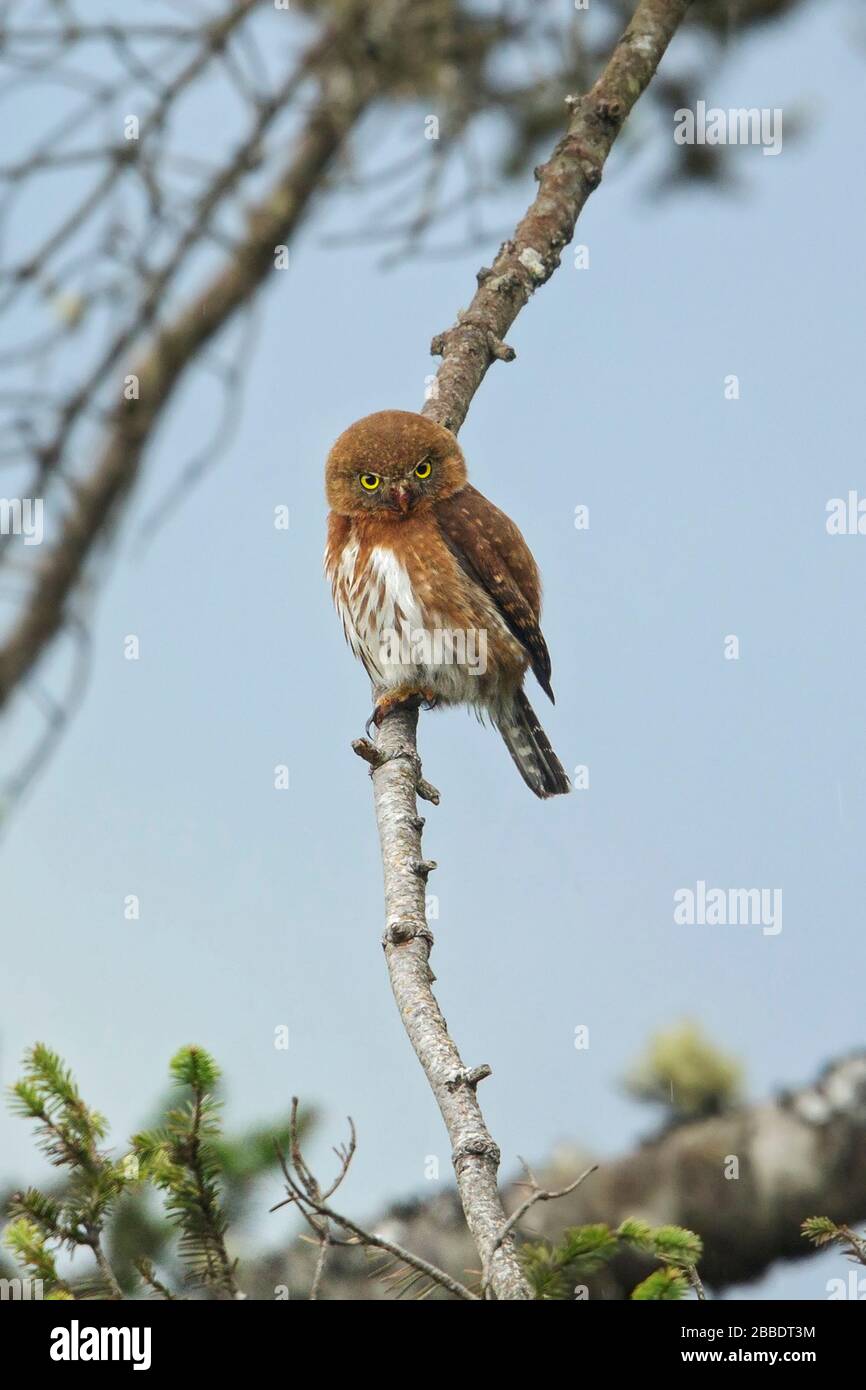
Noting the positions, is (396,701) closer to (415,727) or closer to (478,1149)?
(415,727)

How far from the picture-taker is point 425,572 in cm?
441

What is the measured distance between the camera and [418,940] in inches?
113

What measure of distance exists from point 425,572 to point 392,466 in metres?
0.33

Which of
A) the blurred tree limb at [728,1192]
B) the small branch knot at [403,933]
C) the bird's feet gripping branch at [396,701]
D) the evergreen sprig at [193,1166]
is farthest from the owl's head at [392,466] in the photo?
the evergreen sprig at [193,1166]

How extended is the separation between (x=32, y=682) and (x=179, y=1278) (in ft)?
6.10

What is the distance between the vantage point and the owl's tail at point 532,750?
15.6 ft

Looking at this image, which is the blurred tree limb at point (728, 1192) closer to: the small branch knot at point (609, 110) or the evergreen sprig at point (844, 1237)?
the evergreen sprig at point (844, 1237)

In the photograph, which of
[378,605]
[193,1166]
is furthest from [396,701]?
[193,1166]

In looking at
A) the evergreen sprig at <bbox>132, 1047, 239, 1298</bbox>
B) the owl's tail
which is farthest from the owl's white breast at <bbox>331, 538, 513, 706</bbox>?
the evergreen sprig at <bbox>132, 1047, 239, 1298</bbox>

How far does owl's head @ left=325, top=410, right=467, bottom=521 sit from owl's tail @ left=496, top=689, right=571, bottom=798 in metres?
0.76

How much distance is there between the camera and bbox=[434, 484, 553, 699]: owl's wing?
14.7 ft
